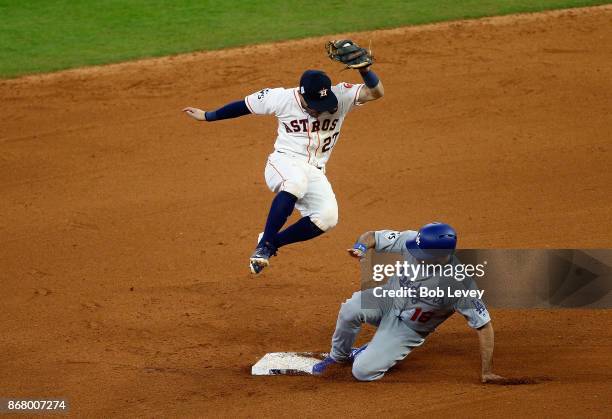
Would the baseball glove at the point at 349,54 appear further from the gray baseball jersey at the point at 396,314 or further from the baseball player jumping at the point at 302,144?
the gray baseball jersey at the point at 396,314

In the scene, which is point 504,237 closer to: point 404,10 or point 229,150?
point 229,150

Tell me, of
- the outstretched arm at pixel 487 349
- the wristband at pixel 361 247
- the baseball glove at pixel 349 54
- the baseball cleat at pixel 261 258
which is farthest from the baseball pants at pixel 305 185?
the outstretched arm at pixel 487 349

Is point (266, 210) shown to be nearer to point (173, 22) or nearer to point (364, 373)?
point (364, 373)

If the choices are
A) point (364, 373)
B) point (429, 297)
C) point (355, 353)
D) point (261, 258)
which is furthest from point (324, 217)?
point (364, 373)

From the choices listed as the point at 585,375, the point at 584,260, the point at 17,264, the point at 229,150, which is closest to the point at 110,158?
the point at 229,150

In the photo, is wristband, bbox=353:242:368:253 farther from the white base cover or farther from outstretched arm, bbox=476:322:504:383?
the white base cover

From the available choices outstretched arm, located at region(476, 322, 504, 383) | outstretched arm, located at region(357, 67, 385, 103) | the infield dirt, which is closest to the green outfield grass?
the infield dirt
